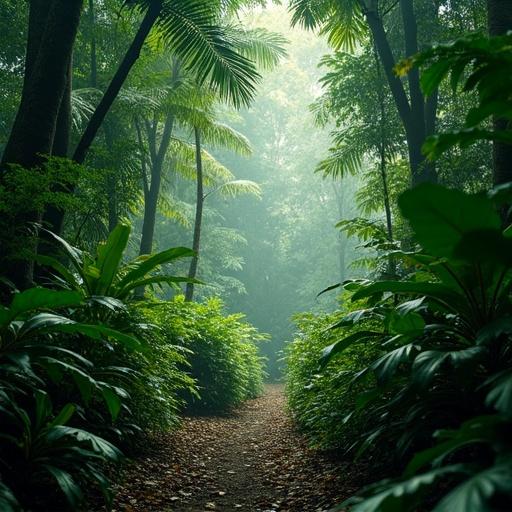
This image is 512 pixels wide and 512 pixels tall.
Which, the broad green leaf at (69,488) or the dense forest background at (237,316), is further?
the broad green leaf at (69,488)

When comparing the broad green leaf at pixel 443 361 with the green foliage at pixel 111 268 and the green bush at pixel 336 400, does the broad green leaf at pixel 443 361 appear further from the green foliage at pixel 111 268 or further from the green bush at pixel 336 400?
the green foliage at pixel 111 268

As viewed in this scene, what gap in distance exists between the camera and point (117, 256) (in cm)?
379

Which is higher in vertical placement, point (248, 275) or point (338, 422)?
point (248, 275)

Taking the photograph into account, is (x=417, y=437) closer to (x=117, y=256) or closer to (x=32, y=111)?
(x=117, y=256)

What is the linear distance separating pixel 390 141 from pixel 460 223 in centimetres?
650

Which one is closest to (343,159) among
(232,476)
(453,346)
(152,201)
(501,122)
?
(152,201)

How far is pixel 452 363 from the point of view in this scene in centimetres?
173

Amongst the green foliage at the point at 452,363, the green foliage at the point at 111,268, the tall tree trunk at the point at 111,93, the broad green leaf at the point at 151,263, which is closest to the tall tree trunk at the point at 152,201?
the tall tree trunk at the point at 111,93

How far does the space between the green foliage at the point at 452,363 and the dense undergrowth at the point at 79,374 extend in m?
1.30

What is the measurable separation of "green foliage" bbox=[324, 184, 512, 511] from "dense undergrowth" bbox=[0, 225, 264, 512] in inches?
51.3

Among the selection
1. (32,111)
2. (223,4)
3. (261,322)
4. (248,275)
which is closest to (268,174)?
(248,275)

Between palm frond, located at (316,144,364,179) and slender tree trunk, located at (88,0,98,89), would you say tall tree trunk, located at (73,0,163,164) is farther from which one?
slender tree trunk, located at (88,0,98,89)

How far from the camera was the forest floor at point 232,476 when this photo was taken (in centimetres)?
291

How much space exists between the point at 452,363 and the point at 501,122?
2.23 m
